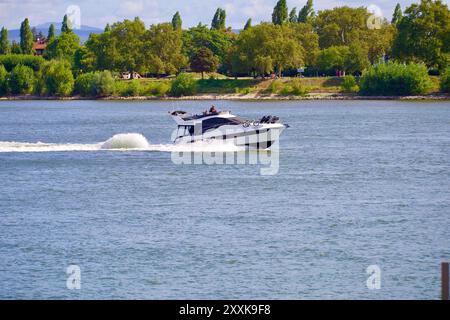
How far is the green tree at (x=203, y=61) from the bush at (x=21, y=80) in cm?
2371

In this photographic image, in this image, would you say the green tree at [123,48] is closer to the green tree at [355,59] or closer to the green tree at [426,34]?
the green tree at [355,59]

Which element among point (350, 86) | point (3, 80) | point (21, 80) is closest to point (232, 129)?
point (350, 86)

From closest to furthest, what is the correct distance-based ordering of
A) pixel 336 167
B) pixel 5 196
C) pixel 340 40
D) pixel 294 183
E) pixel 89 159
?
1. pixel 5 196
2. pixel 294 183
3. pixel 336 167
4. pixel 89 159
5. pixel 340 40

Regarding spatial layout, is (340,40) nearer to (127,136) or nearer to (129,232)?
(127,136)

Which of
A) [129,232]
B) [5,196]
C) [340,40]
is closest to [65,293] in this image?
[129,232]

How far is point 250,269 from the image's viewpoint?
2717 cm

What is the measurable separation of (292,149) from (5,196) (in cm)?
2268

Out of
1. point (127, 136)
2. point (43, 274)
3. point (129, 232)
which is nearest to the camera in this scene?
point (43, 274)

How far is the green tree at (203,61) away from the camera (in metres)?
157

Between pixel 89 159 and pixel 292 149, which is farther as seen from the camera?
pixel 292 149

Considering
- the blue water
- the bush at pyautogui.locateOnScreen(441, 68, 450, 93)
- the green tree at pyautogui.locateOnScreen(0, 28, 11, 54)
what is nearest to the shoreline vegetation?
the bush at pyautogui.locateOnScreen(441, 68, 450, 93)

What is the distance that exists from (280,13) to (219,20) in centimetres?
2615

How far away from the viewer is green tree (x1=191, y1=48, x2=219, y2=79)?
156875 millimetres

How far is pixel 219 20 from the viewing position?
643 feet
